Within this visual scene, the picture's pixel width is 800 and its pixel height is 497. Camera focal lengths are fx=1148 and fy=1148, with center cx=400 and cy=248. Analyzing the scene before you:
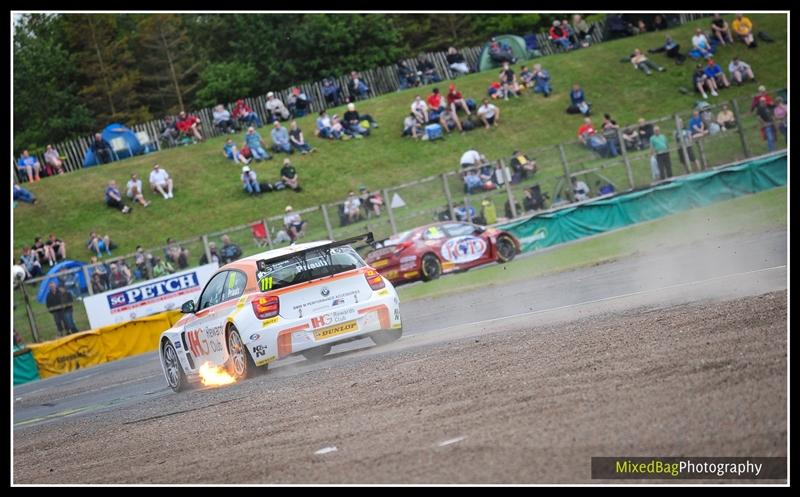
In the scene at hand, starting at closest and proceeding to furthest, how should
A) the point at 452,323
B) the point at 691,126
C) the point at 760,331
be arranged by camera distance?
1. the point at 760,331
2. the point at 452,323
3. the point at 691,126

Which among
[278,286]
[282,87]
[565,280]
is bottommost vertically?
[565,280]

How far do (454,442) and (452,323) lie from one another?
342 inches

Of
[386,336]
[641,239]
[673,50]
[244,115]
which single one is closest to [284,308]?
[386,336]

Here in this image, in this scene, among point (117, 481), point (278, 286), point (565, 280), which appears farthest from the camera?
point (565, 280)

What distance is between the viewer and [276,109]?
133 feet

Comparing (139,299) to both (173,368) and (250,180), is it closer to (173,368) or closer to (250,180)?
(250,180)

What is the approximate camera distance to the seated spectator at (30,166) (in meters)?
38.6

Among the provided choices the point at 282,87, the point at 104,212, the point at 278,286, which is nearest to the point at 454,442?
the point at 278,286

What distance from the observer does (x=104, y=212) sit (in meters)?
36.2

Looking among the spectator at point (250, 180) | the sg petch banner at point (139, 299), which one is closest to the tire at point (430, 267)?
the sg petch banner at point (139, 299)

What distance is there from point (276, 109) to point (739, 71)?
54.8ft

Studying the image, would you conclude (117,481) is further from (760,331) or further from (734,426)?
(760,331)

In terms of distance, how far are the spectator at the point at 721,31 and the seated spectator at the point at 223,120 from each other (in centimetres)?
1884

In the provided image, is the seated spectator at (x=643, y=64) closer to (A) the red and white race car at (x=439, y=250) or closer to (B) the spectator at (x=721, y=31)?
(B) the spectator at (x=721, y=31)
